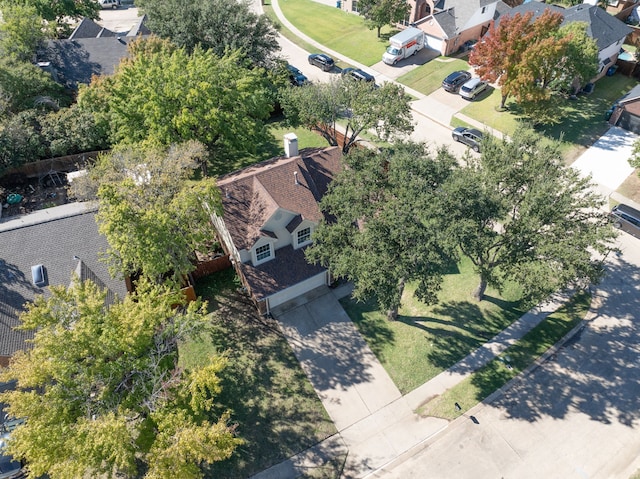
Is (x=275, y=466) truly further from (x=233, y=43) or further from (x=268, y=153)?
(x=233, y=43)

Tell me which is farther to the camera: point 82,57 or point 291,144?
point 82,57

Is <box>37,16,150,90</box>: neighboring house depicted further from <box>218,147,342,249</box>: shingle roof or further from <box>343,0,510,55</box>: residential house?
<box>343,0,510,55</box>: residential house

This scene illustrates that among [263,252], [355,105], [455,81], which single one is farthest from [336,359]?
[455,81]

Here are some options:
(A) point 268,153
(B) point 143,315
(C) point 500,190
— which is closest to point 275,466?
(B) point 143,315

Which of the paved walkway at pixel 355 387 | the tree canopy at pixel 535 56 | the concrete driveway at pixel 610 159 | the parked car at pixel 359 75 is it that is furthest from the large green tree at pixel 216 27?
the concrete driveway at pixel 610 159

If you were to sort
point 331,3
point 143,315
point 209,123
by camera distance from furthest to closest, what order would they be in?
1. point 331,3
2. point 209,123
3. point 143,315

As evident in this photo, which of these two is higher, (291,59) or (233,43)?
(233,43)

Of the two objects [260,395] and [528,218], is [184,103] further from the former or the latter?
[528,218]
